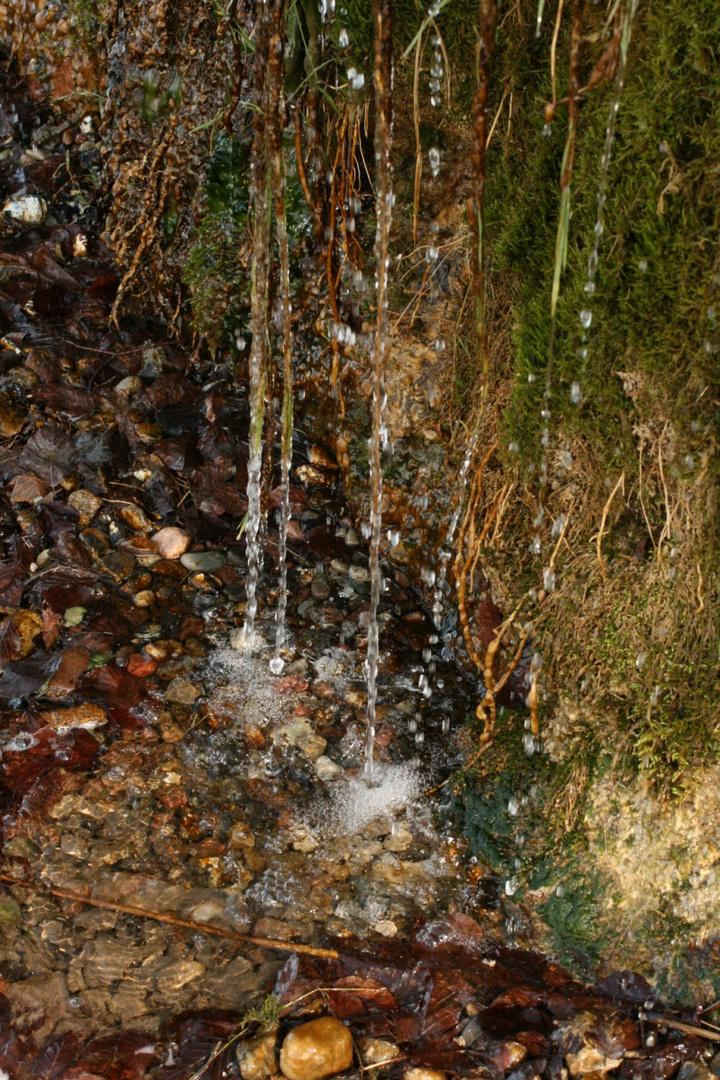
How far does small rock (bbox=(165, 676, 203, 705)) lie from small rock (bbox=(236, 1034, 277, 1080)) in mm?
1175

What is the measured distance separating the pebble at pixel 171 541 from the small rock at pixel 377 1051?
1.96 meters

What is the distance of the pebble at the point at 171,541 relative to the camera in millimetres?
3559

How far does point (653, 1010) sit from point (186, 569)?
7.26 feet

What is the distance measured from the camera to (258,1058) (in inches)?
85.2

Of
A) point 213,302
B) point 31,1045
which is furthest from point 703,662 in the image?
point 213,302

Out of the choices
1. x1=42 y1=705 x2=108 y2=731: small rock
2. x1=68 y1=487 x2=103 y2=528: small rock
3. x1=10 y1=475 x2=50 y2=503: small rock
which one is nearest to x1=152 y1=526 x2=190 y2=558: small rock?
x1=68 y1=487 x2=103 y2=528: small rock

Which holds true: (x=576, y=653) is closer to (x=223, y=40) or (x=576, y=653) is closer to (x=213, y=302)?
(x=213, y=302)

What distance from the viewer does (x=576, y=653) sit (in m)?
2.57

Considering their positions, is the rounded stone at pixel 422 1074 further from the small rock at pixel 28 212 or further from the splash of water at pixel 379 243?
the small rock at pixel 28 212

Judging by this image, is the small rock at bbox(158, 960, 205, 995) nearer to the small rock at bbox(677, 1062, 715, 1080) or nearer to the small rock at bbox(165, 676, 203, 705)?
the small rock at bbox(165, 676, 203, 705)

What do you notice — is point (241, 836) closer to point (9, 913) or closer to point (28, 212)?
point (9, 913)

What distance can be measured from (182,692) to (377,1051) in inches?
53.3

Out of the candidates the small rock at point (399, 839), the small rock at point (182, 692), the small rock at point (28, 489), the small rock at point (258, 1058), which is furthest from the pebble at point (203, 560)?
the small rock at point (258, 1058)

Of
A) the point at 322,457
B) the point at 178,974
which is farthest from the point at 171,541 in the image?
the point at 178,974
